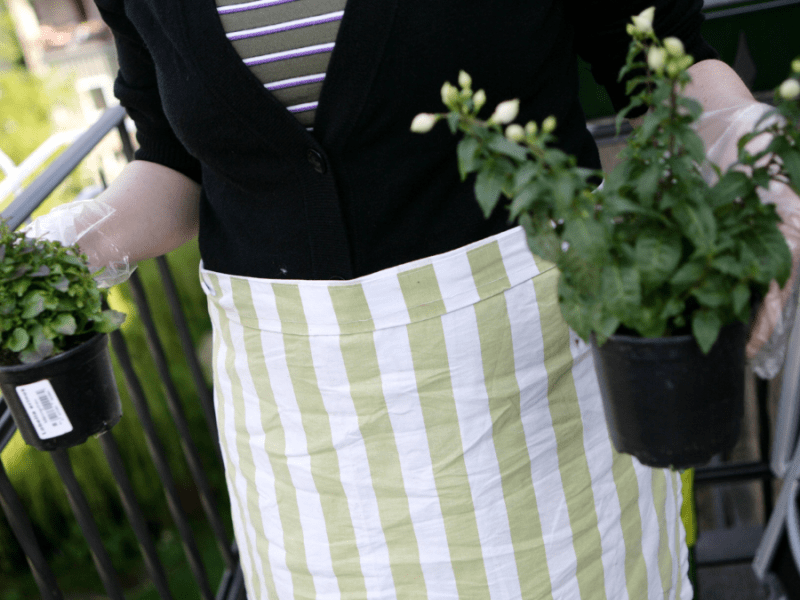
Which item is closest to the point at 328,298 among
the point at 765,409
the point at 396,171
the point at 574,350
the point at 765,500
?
the point at 396,171

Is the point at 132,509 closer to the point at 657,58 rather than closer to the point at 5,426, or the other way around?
the point at 5,426

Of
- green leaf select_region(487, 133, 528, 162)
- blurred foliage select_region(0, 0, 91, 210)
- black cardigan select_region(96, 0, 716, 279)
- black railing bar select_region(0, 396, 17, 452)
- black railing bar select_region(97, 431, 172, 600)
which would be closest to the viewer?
green leaf select_region(487, 133, 528, 162)

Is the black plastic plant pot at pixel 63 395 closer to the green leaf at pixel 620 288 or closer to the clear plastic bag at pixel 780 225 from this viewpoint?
the green leaf at pixel 620 288

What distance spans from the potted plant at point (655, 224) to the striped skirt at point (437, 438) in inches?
10.8

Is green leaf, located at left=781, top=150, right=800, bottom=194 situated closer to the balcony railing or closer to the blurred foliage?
the balcony railing

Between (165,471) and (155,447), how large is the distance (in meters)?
0.07

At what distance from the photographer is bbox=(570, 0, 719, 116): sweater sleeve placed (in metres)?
0.89

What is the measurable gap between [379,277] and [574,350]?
0.90ft

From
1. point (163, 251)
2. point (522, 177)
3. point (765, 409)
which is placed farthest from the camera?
point (765, 409)

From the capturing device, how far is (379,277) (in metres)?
0.89

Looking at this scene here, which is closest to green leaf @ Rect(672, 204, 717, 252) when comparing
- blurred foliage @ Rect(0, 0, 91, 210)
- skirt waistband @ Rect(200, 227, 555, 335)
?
skirt waistband @ Rect(200, 227, 555, 335)

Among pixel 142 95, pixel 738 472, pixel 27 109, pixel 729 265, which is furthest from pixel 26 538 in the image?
pixel 27 109

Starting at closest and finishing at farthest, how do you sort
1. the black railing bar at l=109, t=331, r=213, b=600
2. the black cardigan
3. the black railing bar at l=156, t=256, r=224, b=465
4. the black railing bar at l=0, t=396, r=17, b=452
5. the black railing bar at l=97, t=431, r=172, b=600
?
the black cardigan
the black railing bar at l=0, t=396, r=17, b=452
the black railing bar at l=97, t=431, r=172, b=600
the black railing bar at l=109, t=331, r=213, b=600
the black railing bar at l=156, t=256, r=224, b=465

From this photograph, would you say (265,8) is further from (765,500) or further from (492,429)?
(765,500)
